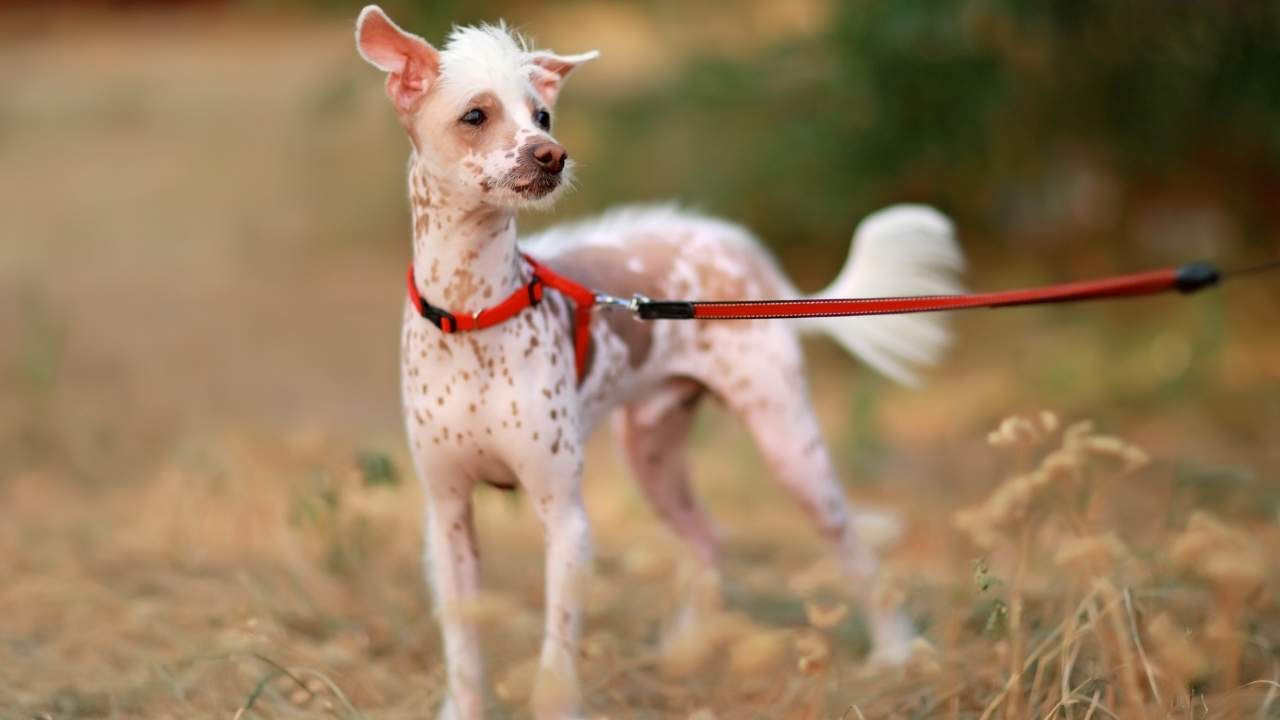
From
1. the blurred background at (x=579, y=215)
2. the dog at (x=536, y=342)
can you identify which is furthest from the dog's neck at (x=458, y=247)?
the blurred background at (x=579, y=215)

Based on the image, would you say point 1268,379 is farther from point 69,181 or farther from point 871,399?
point 69,181

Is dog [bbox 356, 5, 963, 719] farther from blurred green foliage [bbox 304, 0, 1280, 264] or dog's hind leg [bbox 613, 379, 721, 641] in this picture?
blurred green foliage [bbox 304, 0, 1280, 264]

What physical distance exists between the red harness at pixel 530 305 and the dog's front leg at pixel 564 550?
29 cm

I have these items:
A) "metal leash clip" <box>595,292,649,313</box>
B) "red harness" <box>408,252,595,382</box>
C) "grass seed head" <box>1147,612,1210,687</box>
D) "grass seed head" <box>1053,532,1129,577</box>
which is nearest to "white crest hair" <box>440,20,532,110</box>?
"red harness" <box>408,252,595,382</box>

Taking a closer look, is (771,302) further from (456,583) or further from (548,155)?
(456,583)

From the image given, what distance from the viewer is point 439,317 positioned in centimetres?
296

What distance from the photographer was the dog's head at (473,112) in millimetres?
2807

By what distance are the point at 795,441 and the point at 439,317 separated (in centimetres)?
120

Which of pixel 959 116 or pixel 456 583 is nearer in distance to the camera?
pixel 456 583

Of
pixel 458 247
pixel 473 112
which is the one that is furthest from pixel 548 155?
pixel 458 247

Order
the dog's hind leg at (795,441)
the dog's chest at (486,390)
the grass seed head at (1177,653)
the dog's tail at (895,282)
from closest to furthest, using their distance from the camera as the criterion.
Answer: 1. the grass seed head at (1177,653)
2. the dog's chest at (486,390)
3. the dog's hind leg at (795,441)
4. the dog's tail at (895,282)

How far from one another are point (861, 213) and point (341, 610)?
4.61 meters

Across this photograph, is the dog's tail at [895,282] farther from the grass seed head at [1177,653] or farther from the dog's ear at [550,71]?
the grass seed head at [1177,653]

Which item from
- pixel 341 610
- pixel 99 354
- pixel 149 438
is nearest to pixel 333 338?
pixel 99 354
